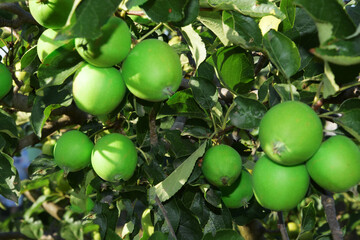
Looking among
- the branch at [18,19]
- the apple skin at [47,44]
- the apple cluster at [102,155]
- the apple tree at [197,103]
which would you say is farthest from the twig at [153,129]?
the branch at [18,19]

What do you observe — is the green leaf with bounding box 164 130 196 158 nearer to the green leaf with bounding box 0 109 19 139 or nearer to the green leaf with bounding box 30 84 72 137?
the green leaf with bounding box 30 84 72 137

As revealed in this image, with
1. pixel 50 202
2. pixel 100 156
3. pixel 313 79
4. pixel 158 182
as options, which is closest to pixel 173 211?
A: pixel 158 182

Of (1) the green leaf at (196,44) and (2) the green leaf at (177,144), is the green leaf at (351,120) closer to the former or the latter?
(1) the green leaf at (196,44)

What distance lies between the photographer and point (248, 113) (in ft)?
3.44

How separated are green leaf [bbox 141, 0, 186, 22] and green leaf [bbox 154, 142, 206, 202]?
1.17 feet

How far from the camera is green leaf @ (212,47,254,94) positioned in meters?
1.08

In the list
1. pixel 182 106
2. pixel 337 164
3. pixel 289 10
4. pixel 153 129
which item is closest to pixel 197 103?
pixel 182 106

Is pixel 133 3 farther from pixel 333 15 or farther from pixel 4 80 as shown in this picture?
pixel 4 80

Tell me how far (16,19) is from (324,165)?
3.57 feet

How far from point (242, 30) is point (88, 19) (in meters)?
0.43

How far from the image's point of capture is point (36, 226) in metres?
1.78

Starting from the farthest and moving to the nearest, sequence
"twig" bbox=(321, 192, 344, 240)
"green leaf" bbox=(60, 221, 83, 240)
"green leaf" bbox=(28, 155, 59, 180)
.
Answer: "green leaf" bbox=(28, 155, 59, 180) → "green leaf" bbox=(60, 221, 83, 240) → "twig" bbox=(321, 192, 344, 240)

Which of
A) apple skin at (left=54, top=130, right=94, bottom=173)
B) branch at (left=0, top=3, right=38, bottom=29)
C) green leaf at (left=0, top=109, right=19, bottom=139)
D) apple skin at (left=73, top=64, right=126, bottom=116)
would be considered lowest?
green leaf at (left=0, top=109, right=19, bottom=139)

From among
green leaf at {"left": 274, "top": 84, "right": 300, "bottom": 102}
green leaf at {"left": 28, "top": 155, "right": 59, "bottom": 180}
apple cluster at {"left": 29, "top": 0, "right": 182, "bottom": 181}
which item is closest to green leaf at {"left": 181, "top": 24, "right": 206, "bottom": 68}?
apple cluster at {"left": 29, "top": 0, "right": 182, "bottom": 181}
